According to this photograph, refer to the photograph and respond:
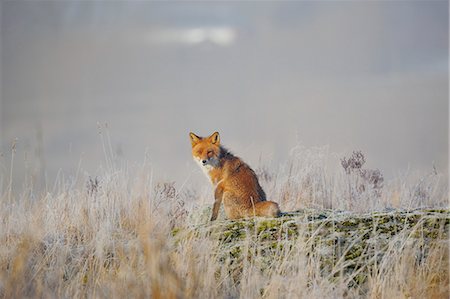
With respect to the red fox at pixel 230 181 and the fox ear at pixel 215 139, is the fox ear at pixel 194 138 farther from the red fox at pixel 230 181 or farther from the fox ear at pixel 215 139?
the fox ear at pixel 215 139

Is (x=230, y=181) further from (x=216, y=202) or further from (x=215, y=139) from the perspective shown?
(x=215, y=139)

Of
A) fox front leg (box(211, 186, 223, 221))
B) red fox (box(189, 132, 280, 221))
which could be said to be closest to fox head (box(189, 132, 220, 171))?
red fox (box(189, 132, 280, 221))

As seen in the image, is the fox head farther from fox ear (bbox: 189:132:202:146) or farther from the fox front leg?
the fox front leg

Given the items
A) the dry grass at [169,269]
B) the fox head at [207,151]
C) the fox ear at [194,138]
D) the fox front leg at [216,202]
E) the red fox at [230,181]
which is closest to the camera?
the dry grass at [169,269]

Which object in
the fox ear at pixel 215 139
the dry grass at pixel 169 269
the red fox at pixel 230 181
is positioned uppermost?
the fox ear at pixel 215 139

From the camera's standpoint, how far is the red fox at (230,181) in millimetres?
4398

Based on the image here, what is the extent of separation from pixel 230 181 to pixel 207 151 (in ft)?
1.17

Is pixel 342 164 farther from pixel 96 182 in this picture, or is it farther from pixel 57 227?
pixel 57 227

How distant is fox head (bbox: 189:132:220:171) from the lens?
4.81 meters

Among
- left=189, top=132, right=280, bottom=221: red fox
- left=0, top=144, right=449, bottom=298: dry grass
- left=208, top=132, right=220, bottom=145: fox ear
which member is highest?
left=208, top=132, right=220, bottom=145: fox ear

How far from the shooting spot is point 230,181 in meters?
4.61

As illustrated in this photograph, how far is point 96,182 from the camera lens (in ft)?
19.9

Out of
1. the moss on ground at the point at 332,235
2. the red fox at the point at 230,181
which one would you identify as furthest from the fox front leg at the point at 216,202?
the moss on ground at the point at 332,235

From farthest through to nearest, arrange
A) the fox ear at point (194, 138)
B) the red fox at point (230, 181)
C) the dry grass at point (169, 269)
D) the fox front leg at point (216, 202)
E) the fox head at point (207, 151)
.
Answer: the fox ear at point (194, 138), the fox head at point (207, 151), the fox front leg at point (216, 202), the red fox at point (230, 181), the dry grass at point (169, 269)
